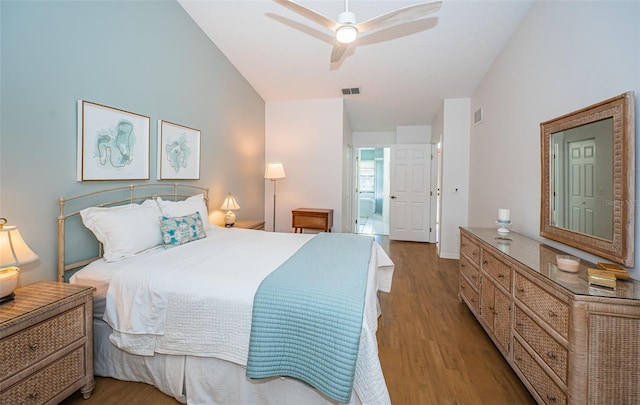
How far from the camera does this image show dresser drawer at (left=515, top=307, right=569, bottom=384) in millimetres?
1301

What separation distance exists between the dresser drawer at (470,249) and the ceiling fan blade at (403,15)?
1.88m

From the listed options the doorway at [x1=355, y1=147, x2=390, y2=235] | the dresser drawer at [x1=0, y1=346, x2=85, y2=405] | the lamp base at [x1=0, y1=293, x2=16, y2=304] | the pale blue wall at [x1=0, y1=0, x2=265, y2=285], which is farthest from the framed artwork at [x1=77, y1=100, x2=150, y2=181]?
the doorway at [x1=355, y1=147, x2=390, y2=235]

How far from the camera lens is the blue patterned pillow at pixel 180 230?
2.28 meters

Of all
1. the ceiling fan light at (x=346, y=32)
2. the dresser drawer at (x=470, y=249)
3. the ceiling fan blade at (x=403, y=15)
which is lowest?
the dresser drawer at (x=470, y=249)

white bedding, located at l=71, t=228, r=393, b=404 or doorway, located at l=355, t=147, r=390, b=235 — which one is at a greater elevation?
doorway, located at l=355, t=147, r=390, b=235

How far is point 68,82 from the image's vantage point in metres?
1.94

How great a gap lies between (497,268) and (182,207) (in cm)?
273

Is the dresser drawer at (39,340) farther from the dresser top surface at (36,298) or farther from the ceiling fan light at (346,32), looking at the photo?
the ceiling fan light at (346,32)

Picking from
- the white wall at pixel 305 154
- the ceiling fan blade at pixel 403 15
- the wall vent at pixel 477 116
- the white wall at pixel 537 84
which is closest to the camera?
the white wall at pixel 537 84

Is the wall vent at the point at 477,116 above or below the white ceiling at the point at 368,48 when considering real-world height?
below

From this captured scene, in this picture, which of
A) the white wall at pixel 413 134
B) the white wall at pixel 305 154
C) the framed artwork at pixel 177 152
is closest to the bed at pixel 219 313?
the framed artwork at pixel 177 152

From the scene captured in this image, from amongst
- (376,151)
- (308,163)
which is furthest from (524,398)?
(376,151)

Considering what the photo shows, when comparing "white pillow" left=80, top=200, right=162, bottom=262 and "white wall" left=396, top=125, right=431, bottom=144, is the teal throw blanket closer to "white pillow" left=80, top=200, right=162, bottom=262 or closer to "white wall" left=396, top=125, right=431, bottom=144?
"white pillow" left=80, top=200, right=162, bottom=262

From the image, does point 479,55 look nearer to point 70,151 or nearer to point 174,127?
point 174,127
